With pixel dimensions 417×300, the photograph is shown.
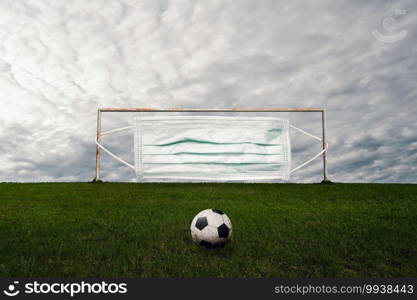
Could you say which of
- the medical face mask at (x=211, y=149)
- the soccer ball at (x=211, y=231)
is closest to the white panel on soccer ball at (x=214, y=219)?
the soccer ball at (x=211, y=231)

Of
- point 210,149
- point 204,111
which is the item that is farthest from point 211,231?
point 204,111

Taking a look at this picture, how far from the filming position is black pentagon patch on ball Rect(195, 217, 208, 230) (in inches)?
169

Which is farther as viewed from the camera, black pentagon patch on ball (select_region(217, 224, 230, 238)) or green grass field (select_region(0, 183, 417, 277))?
black pentagon patch on ball (select_region(217, 224, 230, 238))

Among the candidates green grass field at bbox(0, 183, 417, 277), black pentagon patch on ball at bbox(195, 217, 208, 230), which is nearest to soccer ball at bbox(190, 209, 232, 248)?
black pentagon patch on ball at bbox(195, 217, 208, 230)

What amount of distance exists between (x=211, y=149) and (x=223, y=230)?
5.78 metres

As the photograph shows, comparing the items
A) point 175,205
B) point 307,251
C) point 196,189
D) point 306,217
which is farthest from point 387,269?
point 196,189

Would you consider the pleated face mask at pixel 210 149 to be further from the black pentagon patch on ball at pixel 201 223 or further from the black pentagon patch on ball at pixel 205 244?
the black pentagon patch on ball at pixel 205 244

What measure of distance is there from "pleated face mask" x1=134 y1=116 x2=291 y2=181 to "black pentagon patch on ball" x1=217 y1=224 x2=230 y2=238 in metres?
5.57

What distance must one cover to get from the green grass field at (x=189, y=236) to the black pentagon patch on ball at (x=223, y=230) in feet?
0.65

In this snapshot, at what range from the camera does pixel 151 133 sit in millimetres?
9836

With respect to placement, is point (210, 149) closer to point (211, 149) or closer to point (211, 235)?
point (211, 149)

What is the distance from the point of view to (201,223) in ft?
14.2

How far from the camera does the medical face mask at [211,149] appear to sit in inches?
385

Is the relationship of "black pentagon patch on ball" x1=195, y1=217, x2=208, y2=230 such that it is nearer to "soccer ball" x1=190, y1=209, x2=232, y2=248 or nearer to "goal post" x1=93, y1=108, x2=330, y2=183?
"soccer ball" x1=190, y1=209, x2=232, y2=248
